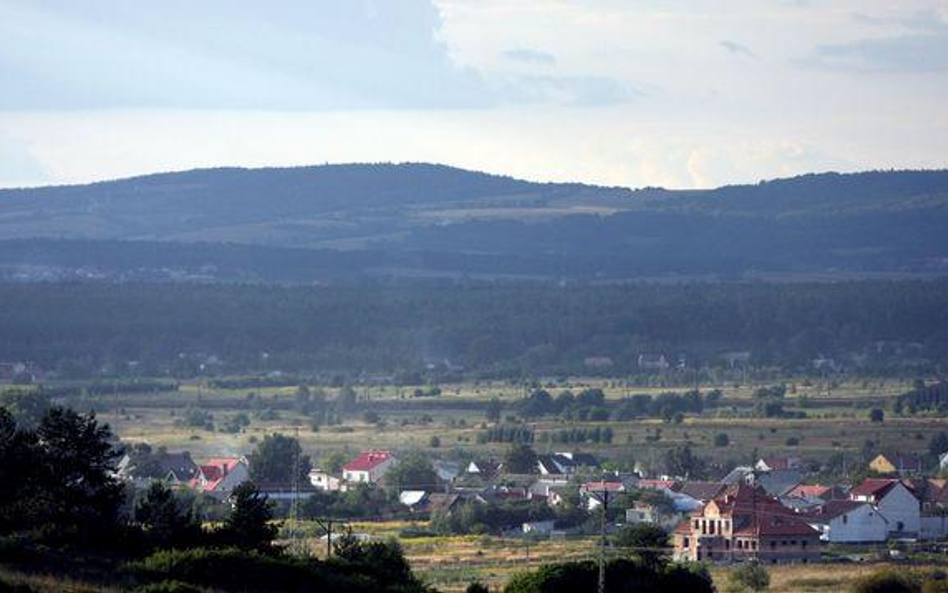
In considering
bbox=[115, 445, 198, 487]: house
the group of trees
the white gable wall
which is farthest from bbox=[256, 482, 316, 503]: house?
the group of trees

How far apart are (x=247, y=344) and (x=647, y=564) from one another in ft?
413

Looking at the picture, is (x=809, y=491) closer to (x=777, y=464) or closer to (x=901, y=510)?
(x=901, y=510)

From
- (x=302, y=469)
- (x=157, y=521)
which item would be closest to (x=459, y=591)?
(x=157, y=521)

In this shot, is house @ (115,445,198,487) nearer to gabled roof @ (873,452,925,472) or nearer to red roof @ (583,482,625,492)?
red roof @ (583,482,625,492)

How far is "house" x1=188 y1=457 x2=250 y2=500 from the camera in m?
80.1

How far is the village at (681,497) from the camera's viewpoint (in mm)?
65812

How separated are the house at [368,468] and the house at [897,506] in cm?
1867

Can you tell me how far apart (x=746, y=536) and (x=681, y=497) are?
12.1m

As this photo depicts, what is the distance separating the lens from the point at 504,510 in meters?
76.0

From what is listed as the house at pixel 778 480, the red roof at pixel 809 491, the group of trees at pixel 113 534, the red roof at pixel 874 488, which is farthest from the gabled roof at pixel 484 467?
the group of trees at pixel 113 534

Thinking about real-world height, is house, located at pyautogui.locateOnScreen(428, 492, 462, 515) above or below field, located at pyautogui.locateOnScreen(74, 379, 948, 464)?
above

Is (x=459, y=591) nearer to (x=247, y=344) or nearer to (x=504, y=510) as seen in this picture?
(x=504, y=510)

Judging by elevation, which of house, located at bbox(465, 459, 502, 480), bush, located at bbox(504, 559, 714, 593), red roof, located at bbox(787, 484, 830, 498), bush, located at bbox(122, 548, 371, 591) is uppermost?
bush, located at bbox(122, 548, 371, 591)

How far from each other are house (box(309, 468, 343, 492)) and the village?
0.23 feet
